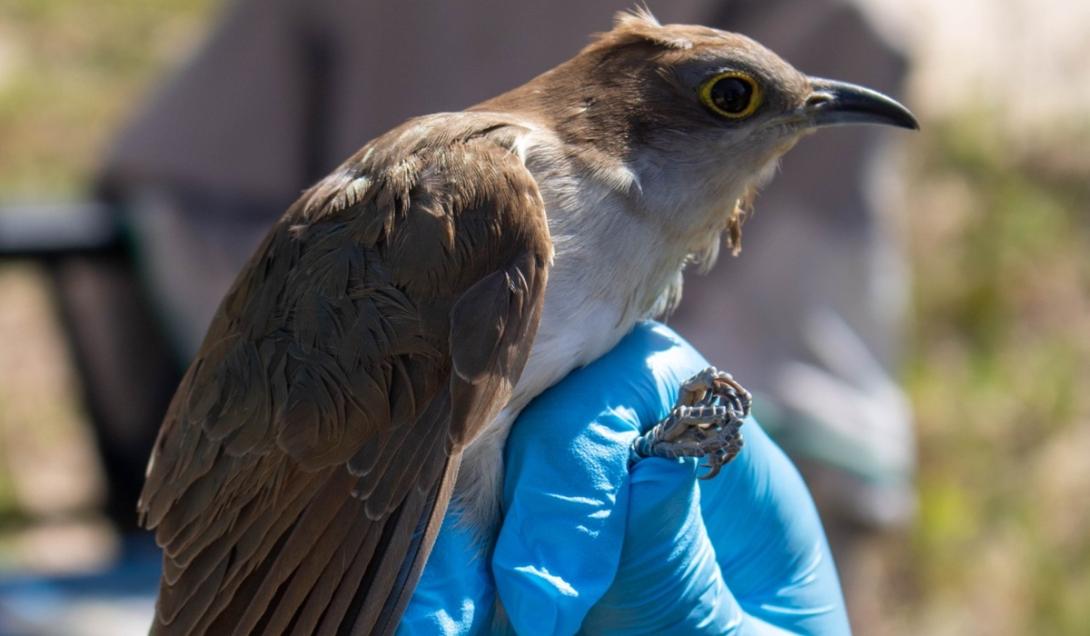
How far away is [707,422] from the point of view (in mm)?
3160

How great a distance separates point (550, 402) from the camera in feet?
10.9

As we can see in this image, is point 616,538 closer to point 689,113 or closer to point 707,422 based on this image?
point 707,422

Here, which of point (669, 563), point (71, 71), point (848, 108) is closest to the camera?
point (669, 563)

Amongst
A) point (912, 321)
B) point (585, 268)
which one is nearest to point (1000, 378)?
point (912, 321)

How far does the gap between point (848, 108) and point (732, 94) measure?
31 cm

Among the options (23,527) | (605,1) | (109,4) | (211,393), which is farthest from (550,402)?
(109,4)

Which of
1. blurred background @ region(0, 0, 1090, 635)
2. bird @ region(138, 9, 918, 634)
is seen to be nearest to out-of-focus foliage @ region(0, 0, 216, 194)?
blurred background @ region(0, 0, 1090, 635)

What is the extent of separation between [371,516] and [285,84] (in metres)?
3.57

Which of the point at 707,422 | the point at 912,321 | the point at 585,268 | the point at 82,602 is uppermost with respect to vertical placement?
the point at 585,268

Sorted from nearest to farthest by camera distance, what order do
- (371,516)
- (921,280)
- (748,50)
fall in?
(371,516) → (748,50) → (921,280)

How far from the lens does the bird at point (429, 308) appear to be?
3.01m

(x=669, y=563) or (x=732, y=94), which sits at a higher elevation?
(x=732, y=94)

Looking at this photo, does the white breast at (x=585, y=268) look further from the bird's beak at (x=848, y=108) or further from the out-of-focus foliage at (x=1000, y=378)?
the out-of-focus foliage at (x=1000, y=378)

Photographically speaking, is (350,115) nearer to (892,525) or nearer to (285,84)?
(285,84)
